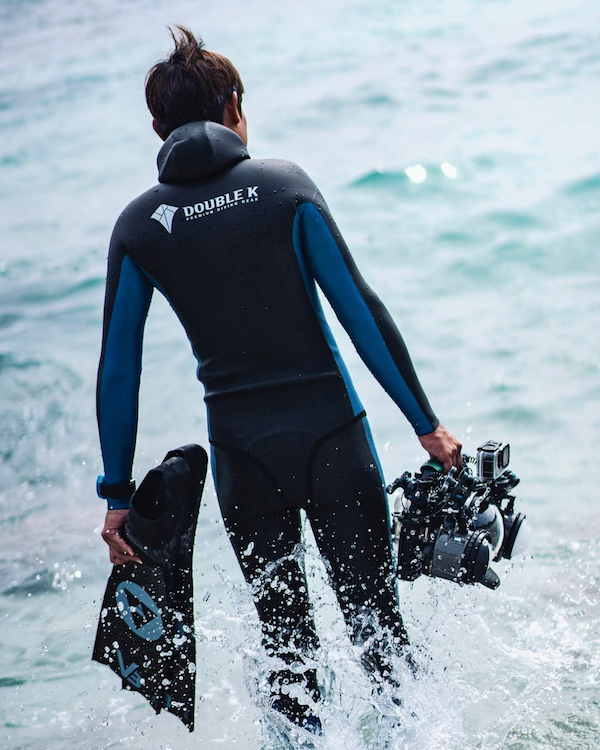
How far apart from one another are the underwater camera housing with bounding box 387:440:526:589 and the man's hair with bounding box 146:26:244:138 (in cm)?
98

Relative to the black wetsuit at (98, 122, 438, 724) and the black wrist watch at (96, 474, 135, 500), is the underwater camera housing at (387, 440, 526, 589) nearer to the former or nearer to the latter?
the black wetsuit at (98, 122, 438, 724)

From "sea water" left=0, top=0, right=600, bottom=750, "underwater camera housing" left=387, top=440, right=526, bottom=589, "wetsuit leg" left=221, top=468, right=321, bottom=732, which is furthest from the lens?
"sea water" left=0, top=0, right=600, bottom=750

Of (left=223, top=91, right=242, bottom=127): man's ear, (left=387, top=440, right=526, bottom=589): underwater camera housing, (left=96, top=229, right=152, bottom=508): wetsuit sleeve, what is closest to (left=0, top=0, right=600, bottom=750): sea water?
(left=387, top=440, right=526, bottom=589): underwater camera housing

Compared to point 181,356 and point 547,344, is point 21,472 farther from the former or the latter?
point 547,344

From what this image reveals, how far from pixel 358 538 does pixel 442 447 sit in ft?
0.97

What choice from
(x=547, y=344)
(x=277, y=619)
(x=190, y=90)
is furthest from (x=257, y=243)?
(x=547, y=344)

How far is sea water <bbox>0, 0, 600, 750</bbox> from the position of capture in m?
3.32

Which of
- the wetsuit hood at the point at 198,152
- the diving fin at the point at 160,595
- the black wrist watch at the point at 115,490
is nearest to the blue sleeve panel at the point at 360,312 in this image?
the wetsuit hood at the point at 198,152

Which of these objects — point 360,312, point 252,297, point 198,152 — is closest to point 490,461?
point 360,312

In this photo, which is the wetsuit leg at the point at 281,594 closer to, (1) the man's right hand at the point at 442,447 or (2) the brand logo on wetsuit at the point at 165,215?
(1) the man's right hand at the point at 442,447

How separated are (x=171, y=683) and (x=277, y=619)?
36 cm

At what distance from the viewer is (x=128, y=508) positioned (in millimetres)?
2529

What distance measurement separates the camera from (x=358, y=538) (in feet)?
7.96

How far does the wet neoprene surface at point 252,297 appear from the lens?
2.26m
